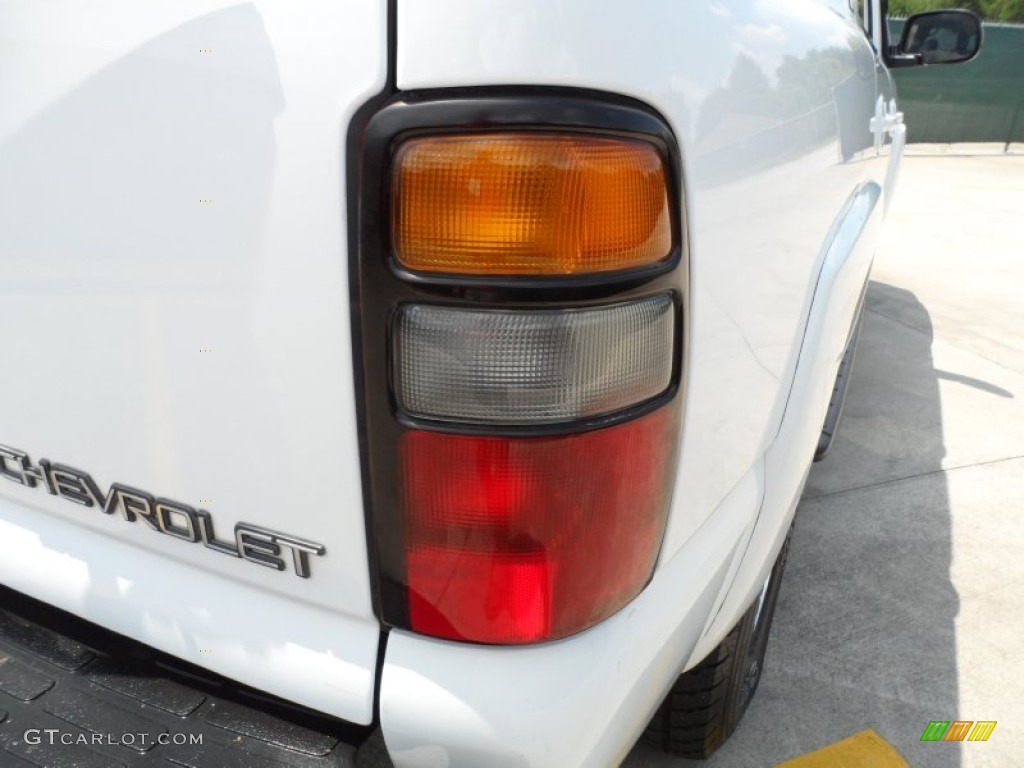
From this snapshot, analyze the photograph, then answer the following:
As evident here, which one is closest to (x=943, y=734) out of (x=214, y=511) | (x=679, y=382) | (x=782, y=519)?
(x=782, y=519)

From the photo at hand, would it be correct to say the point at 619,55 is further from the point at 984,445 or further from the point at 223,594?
the point at 984,445

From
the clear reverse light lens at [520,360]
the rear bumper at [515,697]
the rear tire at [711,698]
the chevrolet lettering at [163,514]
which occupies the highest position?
A: the clear reverse light lens at [520,360]

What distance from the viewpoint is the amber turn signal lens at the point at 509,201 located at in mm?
787

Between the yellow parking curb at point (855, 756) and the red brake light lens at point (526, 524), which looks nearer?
the red brake light lens at point (526, 524)

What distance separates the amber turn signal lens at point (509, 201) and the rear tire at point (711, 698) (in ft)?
3.45

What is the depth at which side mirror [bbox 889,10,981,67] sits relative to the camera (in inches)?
129

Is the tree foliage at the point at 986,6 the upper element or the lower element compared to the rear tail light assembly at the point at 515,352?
upper

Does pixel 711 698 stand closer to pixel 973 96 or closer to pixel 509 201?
pixel 509 201

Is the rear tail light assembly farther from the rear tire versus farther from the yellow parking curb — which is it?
the yellow parking curb

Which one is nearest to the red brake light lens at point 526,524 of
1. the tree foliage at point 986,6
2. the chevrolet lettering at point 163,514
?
the chevrolet lettering at point 163,514

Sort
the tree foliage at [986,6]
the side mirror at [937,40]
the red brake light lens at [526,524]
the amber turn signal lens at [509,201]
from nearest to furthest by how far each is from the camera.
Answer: the amber turn signal lens at [509,201], the red brake light lens at [526,524], the side mirror at [937,40], the tree foliage at [986,6]

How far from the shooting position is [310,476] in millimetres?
938

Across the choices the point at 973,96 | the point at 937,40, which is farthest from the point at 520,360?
the point at 973,96

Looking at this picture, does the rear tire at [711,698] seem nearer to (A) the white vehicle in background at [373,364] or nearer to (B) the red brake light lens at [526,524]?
(A) the white vehicle in background at [373,364]
